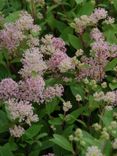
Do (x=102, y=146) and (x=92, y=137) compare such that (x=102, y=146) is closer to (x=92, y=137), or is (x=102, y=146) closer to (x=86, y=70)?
(x=92, y=137)

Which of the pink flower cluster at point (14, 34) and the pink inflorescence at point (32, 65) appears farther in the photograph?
the pink flower cluster at point (14, 34)

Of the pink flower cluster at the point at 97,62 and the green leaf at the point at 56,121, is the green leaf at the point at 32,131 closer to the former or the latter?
the green leaf at the point at 56,121

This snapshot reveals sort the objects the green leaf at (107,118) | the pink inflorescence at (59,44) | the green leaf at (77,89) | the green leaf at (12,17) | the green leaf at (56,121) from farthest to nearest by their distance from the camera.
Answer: the green leaf at (12,17)
the pink inflorescence at (59,44)
the green leaf at (77,89)
the green leaf at (56,121)
the green leaf at (107,118)

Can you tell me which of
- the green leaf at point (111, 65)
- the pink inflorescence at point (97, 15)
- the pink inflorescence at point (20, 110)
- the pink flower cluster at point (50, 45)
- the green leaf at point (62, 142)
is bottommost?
the green leaf at point (62, 142)

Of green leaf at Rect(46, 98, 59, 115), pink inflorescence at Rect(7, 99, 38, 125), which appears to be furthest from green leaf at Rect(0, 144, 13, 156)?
green leaf at Rect(46, 98, 59, 115)

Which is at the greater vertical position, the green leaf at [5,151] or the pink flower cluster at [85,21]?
the pink flower cluster at [85,21]

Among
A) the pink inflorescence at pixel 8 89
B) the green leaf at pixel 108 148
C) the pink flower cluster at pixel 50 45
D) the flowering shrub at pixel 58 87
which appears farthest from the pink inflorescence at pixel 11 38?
the green leaf at pixel 108 148
